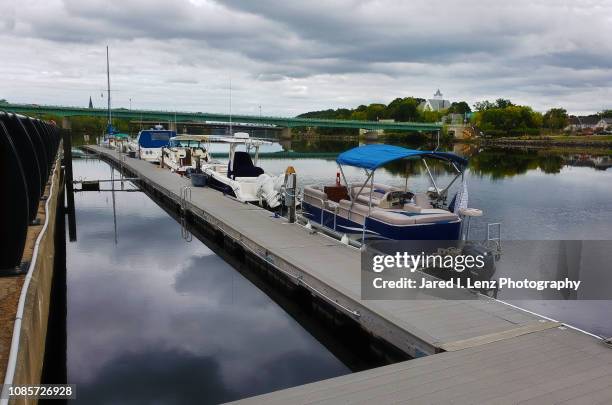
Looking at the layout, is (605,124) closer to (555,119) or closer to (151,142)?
(555,119)

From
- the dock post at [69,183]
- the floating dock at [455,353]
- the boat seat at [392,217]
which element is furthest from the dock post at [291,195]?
the dock post at [69,183]

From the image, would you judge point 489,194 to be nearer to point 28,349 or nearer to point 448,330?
point 448,330

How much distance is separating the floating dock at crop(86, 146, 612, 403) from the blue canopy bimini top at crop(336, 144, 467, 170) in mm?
3165

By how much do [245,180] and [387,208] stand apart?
896 centimetres

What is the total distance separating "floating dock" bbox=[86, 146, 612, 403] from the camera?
539cm

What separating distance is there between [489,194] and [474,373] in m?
24.7

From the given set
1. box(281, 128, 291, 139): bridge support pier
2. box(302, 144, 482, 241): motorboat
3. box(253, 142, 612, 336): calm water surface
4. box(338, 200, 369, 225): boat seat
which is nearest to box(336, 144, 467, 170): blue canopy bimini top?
box(302, 144, 482, 241): motorboat

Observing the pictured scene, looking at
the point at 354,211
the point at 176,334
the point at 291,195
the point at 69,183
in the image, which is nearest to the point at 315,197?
the point at 291,195

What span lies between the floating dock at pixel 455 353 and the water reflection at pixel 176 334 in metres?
1.21

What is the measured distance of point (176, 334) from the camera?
31.6 ft

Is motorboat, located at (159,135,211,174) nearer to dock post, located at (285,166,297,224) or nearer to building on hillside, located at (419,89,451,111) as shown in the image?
dock post, located at (285,166,297,224)

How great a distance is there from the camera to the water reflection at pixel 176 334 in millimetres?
7879

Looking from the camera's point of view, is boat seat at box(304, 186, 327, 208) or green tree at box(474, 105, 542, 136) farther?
green tree at box(474, 105, 542, 136)

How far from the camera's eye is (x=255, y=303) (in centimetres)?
A: 1130
